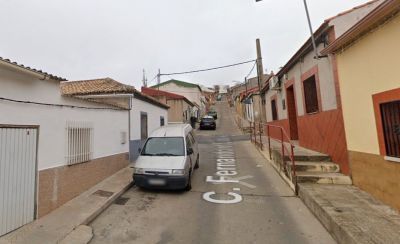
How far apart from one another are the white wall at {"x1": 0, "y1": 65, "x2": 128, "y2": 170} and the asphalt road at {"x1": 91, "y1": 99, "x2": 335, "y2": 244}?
1.90m

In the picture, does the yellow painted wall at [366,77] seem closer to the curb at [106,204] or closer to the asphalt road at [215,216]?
the asphalt road at [215,216]

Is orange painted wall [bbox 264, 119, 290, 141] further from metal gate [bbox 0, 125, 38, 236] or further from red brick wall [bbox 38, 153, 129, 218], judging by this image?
metal gate [bbox 0, 125, 38, 236]

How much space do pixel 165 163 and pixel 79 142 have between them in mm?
2507

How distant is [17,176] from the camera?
15.5ft

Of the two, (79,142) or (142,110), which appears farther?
(142,110)

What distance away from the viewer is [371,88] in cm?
498

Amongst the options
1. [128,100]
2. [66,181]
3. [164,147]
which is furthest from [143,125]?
[66,181]

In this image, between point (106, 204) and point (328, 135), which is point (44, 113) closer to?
point (106, 204)

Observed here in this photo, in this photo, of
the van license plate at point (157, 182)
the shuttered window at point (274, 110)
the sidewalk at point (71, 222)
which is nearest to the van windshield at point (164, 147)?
the van license plate at point (157, 182)

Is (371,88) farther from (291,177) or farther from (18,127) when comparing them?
(18,127)

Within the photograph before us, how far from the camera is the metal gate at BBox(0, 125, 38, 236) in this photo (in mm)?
4434

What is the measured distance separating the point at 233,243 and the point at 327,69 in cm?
566

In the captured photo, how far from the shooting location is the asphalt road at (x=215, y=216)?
14.3 feet

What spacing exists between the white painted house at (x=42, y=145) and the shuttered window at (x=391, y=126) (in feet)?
23.4
